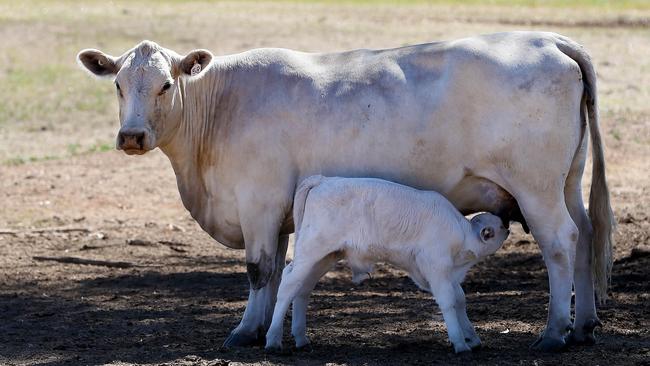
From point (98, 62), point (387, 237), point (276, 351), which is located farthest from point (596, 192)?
point (98, 62)

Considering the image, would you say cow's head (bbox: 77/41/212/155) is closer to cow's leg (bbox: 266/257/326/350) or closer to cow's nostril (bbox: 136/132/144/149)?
cow's nostril (bbox: 136/132/144/149)

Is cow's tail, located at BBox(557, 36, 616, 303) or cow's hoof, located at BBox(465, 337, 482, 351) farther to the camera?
cow's tail, located at BBox(557, 36, 616, 303)

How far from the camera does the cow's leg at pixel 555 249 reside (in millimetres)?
8352

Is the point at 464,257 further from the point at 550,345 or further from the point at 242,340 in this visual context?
the point at 242,340

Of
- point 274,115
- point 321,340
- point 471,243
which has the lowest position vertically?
point 321,340

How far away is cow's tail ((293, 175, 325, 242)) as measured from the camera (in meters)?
8.34

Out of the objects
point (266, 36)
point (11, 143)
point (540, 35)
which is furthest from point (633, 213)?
point (266, 36)

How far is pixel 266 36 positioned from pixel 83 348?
1436cm

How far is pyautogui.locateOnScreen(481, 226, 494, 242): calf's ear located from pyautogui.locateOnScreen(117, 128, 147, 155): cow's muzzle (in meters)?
2.26

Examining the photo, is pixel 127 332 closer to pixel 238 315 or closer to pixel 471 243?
pixel 238 315

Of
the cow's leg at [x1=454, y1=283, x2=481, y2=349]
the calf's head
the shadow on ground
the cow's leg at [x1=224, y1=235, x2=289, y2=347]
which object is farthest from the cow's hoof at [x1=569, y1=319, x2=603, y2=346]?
the cow's leg at [x1=224, y1=235, x2=289, y2=347]

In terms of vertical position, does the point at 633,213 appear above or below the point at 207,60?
below

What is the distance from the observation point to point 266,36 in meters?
22.5

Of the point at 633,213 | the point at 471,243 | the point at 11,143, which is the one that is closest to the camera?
the point at 471,243
